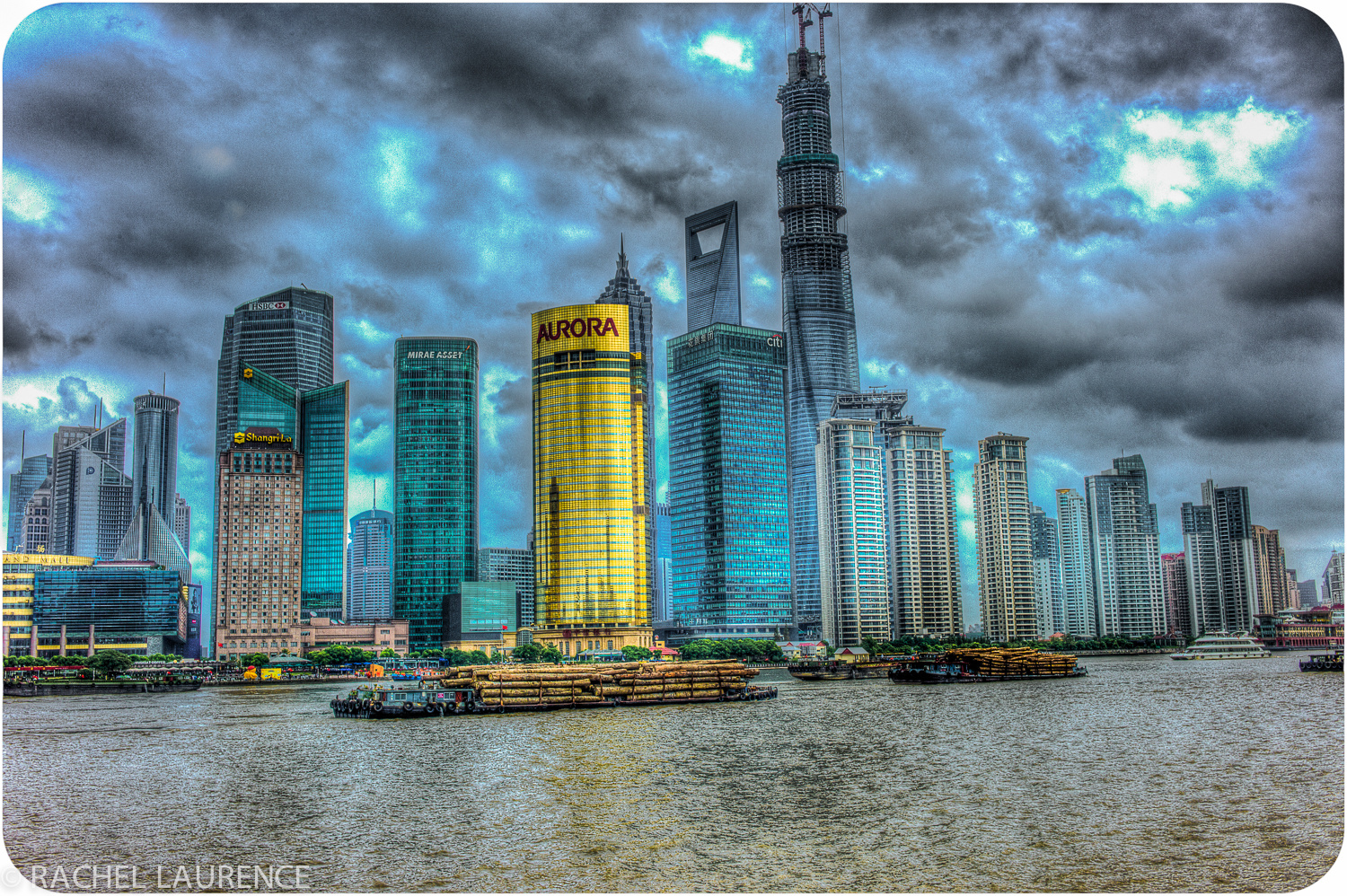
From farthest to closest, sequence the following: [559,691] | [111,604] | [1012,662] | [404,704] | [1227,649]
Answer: [111,604] → [1227,649] → [1012,662] → [559,691] → [404,704]

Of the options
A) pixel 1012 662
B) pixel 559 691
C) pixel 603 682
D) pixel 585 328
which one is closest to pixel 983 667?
Result: pixel 1012 662

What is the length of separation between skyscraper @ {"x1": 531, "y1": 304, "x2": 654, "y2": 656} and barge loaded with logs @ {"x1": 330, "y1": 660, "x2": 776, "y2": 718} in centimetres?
9569

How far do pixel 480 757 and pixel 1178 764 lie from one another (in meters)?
31.3

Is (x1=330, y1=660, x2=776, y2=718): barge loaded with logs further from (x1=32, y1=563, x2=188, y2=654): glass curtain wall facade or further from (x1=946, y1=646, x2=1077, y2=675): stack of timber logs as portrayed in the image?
(x1=32, y1=563, x2=188, y2=654): glass curtain wall facade

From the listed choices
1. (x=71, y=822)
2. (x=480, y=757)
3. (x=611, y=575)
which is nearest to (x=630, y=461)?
(x=611, y=575)

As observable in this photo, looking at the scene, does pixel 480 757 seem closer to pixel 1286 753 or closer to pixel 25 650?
pixel 1286 753

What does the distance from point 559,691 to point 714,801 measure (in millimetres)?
47716

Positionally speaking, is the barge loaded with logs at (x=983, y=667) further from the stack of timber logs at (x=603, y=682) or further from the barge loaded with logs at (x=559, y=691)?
the barge loaded with logs at (x=559, y=691)

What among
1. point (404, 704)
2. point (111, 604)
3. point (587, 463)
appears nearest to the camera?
point (404, 704)

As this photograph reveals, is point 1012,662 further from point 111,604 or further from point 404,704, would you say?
point 111,604

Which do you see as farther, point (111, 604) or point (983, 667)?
point (111, 604)

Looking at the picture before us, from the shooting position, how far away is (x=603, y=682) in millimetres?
89875

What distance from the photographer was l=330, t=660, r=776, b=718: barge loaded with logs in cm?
8119

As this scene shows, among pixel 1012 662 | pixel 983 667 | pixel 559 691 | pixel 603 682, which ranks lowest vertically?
pixel 983 667
